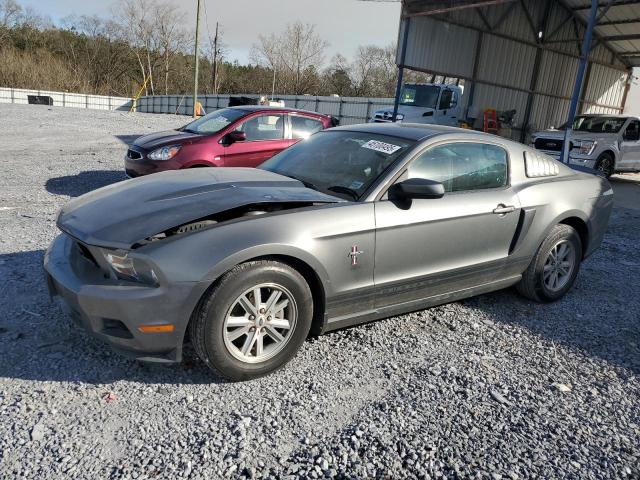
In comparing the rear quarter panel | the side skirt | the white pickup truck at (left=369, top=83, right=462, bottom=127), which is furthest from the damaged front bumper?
the white pickup truck at (left=369, top=83, right=462, bottom=127)

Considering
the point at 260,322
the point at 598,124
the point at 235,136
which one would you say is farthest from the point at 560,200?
the point at 598,124

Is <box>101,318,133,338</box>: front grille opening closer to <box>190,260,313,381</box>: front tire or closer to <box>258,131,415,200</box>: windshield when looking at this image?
<box>190,260,313,381</box>: front tire

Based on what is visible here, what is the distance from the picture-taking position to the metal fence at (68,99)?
3856cm

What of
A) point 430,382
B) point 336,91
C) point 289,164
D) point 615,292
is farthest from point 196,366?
point 336,91

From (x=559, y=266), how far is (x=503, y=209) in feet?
3.61

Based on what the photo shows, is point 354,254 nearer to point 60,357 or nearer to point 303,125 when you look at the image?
point 60,357

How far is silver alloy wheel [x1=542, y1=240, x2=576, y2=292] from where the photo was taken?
4.54 m

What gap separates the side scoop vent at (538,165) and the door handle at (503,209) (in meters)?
0.49

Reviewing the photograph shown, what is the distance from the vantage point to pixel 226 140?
770 cm

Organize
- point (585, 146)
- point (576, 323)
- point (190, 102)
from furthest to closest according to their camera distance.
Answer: point (190, 102) < point (585, 146) < point (576, 323)

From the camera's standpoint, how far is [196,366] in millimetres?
3145

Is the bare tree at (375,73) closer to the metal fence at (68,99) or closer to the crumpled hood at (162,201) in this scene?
the metal fence at (68,99)

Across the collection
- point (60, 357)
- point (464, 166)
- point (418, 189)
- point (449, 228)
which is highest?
point (464, 166)

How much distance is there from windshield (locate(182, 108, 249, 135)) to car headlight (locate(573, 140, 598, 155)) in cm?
981
